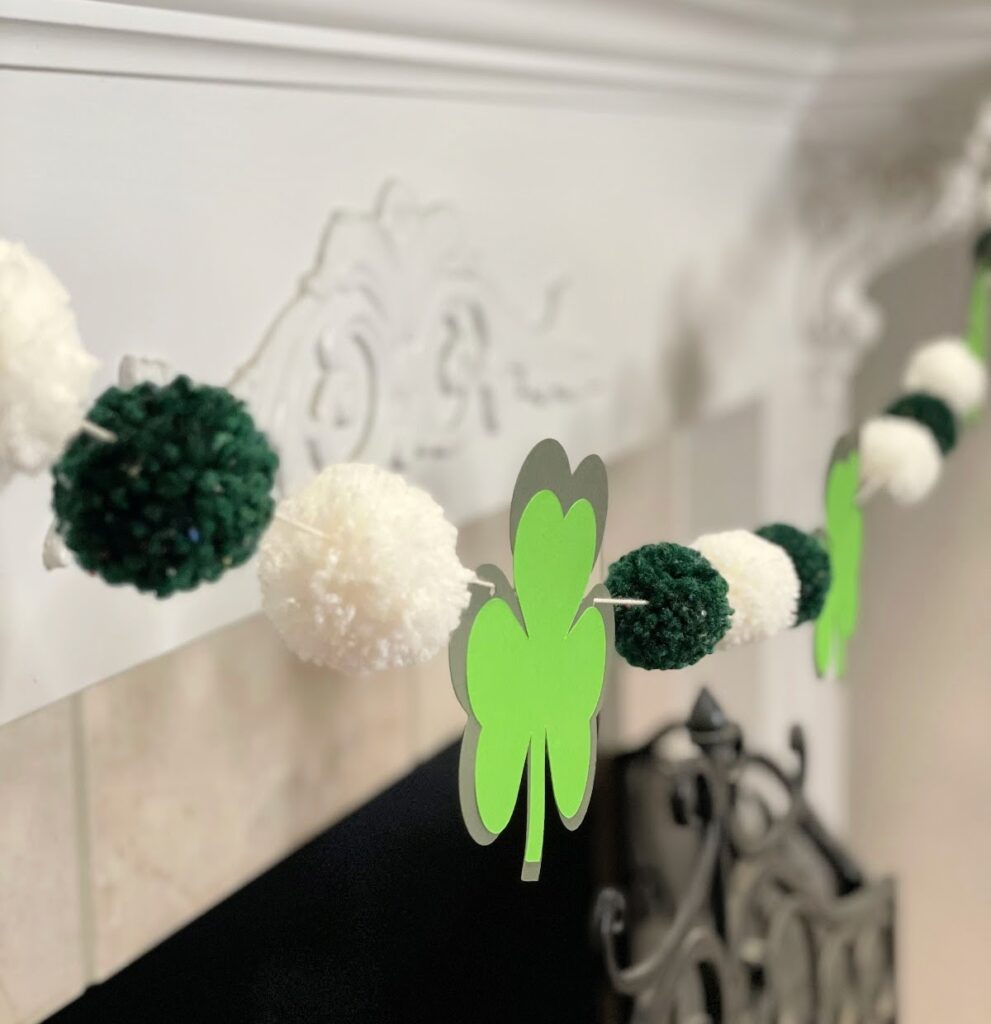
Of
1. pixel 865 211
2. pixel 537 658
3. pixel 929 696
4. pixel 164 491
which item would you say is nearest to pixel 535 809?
pixel 537 658

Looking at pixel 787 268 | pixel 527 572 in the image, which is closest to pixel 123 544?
pixel 527 572

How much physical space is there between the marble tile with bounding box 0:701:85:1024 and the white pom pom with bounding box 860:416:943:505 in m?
0.40

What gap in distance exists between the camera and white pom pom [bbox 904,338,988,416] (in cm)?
72

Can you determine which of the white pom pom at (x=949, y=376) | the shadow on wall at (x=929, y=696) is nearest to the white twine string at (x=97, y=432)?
the white pom pom at (x=949, y=376)

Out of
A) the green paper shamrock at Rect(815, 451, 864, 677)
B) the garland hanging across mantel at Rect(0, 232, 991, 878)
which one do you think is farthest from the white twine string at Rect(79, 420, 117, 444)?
the green paper shamrock at Rect(815, 451, 864, 677)

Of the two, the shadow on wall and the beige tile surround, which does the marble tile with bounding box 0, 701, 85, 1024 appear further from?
the shadow on wall

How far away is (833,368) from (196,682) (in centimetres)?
67

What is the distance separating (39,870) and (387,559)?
11.9 inches

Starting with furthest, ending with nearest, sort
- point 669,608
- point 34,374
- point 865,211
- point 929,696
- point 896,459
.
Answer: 1. point 929,696
2. point 865,211
3. point 896,459
4. point 669,608
5. point 34,374

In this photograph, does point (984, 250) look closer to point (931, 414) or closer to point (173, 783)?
point (931, 414)

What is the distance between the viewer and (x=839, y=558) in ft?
1.82

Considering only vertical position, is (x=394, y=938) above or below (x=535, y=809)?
below

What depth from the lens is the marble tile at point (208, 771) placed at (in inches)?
23.7

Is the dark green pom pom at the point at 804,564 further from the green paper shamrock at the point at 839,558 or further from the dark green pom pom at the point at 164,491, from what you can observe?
the dark green pom pom at the point at 164,491
